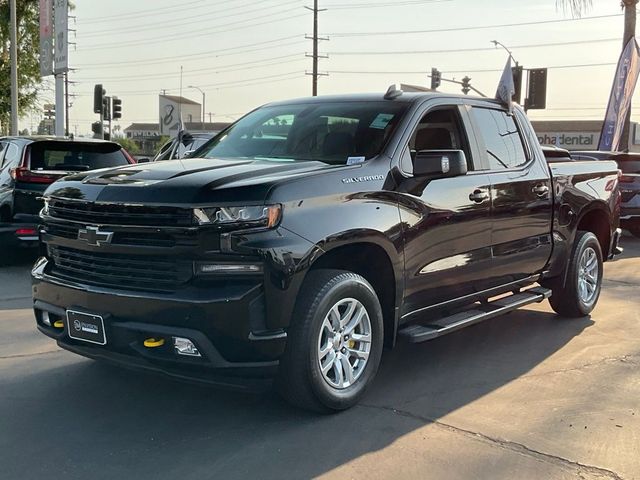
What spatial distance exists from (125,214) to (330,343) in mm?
1370

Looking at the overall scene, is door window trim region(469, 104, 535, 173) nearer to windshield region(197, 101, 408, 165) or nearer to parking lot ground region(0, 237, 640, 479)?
windshield region(197, 101, 408, 165)

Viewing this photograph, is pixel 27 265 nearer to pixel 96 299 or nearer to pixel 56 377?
pixel 56 377

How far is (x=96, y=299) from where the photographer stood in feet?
12.9

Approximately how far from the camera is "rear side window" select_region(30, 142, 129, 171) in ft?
30.1

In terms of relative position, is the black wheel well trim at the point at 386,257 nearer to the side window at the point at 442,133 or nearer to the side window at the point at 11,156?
the side window at the point at 442,133

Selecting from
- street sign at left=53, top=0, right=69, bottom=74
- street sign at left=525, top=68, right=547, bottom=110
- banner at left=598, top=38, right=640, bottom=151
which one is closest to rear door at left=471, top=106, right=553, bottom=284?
banner at left=598, top=38, right=640, bottom=151

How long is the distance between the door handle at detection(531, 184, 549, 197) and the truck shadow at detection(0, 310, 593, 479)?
136cm

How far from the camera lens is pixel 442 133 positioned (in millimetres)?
5340

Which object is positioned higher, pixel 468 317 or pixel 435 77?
pixel 435 77

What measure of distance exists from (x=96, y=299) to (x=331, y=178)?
148cm

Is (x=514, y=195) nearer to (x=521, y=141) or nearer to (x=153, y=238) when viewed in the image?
(x=521, y=141)

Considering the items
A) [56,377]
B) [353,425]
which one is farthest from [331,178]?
[56,377]

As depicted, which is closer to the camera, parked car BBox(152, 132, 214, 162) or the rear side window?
parked car BBox(152, 132, 214, 162)

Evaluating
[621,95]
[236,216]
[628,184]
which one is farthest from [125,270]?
[621,95]
